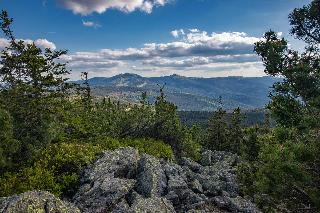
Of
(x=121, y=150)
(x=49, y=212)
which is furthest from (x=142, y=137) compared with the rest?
(x=49, y=212)

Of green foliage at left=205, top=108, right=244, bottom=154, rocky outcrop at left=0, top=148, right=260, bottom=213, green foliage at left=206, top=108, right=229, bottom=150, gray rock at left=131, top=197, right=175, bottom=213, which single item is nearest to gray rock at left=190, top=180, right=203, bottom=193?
A: rocky outcrop at left=0, top=148, right=260, bottom=213

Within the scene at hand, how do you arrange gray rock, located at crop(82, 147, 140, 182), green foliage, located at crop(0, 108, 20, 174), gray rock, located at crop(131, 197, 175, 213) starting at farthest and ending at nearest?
gray rock, located at crop(82, 147, 140, 182), green foliage, located at crop(0, 108, 20, 174), gray rock, located at crop(131, 197, 175, 213)

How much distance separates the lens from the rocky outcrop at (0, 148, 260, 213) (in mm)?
22203

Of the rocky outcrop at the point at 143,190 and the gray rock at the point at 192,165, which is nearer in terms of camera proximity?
the rocky outcrop at the point at 143,190

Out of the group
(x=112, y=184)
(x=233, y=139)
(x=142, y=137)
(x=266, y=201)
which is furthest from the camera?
(x=233, y=139)

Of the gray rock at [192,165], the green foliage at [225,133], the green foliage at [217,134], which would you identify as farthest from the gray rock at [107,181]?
the green foliage at [217,134]

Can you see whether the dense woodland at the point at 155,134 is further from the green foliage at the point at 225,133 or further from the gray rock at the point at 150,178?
the green foliage at the point at 225,133

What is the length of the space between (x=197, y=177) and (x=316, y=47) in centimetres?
1616

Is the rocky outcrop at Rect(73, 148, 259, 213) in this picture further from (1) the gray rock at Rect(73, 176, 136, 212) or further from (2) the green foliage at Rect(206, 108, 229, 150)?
(2) the green foliage at Rect(206, 108, 229, 150)

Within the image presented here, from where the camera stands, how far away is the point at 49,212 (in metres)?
19.3

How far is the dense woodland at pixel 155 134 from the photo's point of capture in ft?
48.6

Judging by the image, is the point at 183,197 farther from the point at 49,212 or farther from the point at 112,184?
the point at 49,212

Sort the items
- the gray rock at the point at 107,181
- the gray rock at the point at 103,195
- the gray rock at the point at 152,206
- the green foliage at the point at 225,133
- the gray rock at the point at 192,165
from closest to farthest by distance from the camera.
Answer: the gray rock at the point at 152,206 → the gray rock at the point at 103,195 → the gray rock at the point at 107,181 → the gray rock at the point at 192,165 → the green foliage at the point at 225,133

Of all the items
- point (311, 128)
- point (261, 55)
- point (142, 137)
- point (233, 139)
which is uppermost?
point (261, 55)
